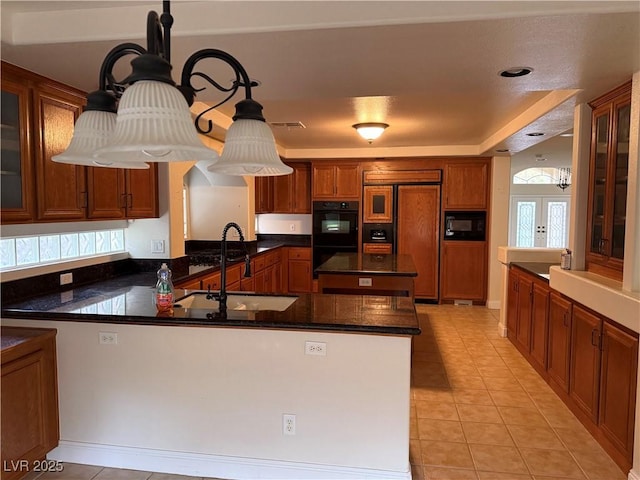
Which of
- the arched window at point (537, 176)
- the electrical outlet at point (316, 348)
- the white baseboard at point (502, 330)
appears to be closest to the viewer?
the electrical outlet at point (316, 348)

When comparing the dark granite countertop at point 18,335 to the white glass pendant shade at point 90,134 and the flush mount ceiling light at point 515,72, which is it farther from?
the flush mount ceiling light at point 515,72

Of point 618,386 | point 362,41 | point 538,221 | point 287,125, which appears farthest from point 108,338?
point 538,221

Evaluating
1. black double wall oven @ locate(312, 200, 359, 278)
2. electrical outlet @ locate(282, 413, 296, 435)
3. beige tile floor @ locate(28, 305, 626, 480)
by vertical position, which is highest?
black double wall oven @ locate(312, 200, 359, 278)

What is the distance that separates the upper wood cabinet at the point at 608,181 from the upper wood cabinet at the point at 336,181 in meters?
3.71

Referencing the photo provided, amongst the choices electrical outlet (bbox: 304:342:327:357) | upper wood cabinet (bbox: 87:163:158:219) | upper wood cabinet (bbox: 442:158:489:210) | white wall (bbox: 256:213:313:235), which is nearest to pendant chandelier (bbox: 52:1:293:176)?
electrical outlet (bbox: 304:342:327:357)

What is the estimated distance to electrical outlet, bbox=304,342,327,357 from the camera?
2.13 metres

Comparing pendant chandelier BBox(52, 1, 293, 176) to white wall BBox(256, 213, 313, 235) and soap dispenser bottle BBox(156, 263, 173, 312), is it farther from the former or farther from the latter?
white wall BBox(256, 213, 313, 235)

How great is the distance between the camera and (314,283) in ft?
22.0

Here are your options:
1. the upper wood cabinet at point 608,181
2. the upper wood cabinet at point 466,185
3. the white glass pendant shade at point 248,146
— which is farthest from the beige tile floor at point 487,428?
the upper wood cabinet at point 466,185

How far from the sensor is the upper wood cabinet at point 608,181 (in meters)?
2.62

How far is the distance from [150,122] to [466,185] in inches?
229

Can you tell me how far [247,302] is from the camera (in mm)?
2689

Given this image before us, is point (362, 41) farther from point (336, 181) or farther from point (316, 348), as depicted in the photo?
point (336, 181)

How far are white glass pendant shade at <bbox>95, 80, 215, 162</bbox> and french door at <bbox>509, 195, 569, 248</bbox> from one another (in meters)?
9.50
